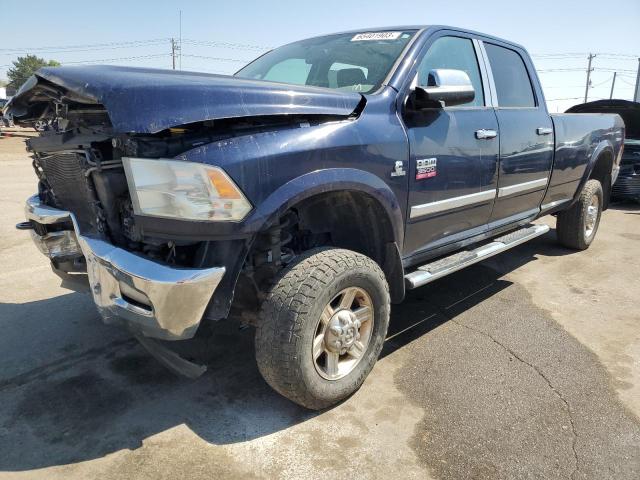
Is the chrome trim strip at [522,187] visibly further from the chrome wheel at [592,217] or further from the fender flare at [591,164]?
the chrome wheel at [592,217]

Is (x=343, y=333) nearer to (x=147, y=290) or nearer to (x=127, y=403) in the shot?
(x=147, y=290)

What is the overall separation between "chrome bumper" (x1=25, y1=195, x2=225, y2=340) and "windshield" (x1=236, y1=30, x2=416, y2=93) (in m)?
1.60

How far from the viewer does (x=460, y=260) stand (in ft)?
11.3

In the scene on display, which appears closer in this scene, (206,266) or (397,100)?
(206,266)

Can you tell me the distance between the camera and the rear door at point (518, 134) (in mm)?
3818

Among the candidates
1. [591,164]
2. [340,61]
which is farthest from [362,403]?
[591,164]

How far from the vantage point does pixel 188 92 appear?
80.2 inches

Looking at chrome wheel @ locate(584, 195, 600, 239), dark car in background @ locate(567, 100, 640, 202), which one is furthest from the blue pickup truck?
dark car in background @ locate(567, 100, 640, 202)

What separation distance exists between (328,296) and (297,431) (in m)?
0.68

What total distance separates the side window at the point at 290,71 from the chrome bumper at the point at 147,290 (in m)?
1.84

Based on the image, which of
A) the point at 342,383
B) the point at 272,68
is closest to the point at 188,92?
the point at 342,383

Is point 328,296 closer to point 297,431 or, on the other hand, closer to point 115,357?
point 297,431

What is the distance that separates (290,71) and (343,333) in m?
1.97

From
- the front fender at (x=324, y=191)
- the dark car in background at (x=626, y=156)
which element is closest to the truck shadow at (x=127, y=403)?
the front fender at (x=324, y=191)
